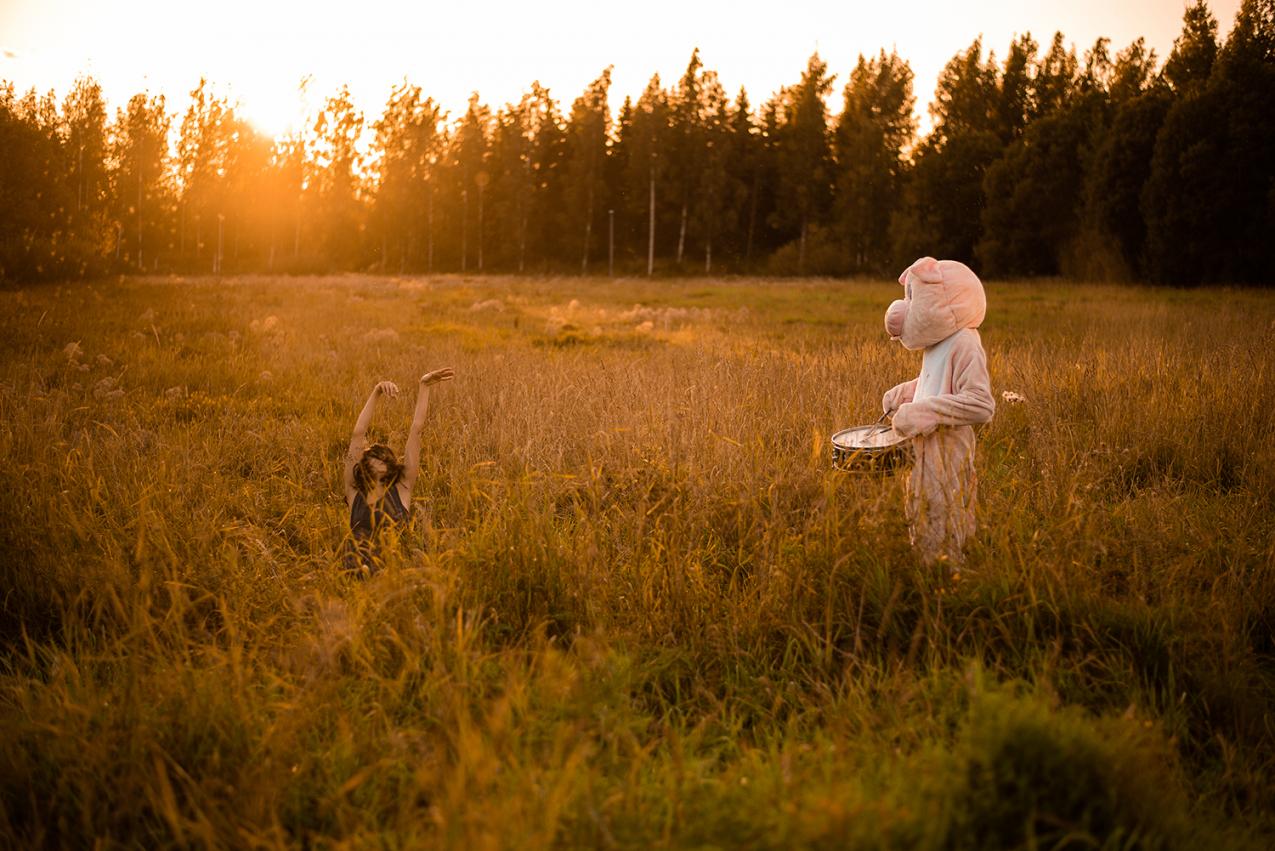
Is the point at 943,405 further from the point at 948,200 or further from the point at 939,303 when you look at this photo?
the point at 948,200

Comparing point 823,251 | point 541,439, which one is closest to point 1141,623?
point 541,439

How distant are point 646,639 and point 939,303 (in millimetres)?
1996

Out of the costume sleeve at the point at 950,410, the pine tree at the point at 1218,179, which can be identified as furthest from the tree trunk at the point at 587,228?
the costume sleeve at the point at 950,410

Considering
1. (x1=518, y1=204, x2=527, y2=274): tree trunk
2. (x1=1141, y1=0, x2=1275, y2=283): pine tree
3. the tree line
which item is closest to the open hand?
the tree line

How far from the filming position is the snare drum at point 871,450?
328cm

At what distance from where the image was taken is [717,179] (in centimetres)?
4294

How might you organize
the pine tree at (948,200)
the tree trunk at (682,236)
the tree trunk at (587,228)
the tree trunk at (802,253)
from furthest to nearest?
the tree trunk at (587,228)
the tree trunk at (682,236)
the tree trunk at (802,253)
the pine tree at (948,200)

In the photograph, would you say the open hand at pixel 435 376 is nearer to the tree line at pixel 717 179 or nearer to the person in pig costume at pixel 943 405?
the person in pig costume at pixel 943 405

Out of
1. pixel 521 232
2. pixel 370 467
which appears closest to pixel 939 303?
pixel 370 467

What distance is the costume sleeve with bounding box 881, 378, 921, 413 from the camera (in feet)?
12.2

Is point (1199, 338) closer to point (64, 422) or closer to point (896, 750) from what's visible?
point (896, 750)

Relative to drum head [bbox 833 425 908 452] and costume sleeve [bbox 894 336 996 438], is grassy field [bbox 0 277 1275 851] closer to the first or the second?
drum head [bbox 833 425 908 452]

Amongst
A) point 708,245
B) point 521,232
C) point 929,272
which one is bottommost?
point 929,272

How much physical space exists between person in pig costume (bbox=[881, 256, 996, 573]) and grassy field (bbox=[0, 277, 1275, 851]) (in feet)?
0.47
